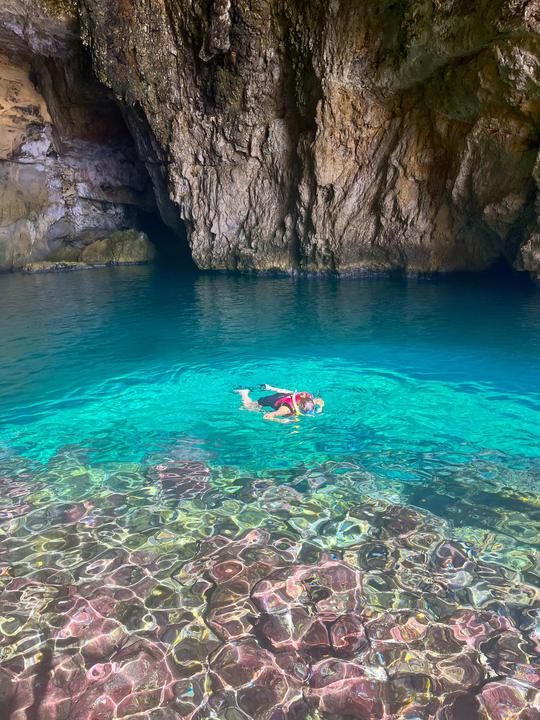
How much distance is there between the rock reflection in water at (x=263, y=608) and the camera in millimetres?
3215

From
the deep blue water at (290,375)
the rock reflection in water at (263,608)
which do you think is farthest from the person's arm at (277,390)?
the rock reflection in water at (263,608)

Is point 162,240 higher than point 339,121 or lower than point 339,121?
lower

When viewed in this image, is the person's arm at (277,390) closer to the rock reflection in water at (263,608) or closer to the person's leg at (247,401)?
the person's leg at (247,401)

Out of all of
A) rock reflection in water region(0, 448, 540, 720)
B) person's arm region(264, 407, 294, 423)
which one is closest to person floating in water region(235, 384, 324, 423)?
person's arm region(264, 407, 294, 423)

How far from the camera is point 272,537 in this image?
4.80 metres

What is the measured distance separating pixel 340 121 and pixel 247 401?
1399cm

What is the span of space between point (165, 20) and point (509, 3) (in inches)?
490

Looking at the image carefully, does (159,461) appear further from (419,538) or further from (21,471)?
(419,538)

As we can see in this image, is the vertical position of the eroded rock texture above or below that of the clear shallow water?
above

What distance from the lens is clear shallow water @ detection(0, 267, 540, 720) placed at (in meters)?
3.31

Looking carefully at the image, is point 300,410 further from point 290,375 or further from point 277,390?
point 290,375

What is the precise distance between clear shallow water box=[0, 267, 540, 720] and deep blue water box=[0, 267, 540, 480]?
6cm

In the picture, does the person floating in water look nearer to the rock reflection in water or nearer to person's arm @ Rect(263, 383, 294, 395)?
person's arm @ Rect(263, 383, 294, 395)

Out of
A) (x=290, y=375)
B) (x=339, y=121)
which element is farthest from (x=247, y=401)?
(x=339, y=121)
